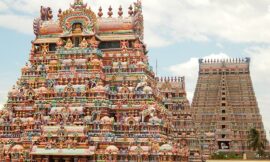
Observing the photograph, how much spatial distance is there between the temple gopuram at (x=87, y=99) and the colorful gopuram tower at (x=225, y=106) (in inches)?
1775

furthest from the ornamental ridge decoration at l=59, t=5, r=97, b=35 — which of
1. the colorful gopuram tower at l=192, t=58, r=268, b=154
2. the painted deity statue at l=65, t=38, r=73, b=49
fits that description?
the colorful gopuram tower at l=192, t=58, r=268, b=154

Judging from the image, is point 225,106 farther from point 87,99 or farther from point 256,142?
point 87,99

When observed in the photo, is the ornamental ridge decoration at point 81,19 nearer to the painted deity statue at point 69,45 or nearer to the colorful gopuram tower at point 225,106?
the painted deity statue at point 69,45

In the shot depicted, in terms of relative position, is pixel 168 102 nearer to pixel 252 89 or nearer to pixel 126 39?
pixel 126 39

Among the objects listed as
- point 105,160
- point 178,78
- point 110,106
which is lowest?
point 105,160

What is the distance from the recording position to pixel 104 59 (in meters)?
60.7

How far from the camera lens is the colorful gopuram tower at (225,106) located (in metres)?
104

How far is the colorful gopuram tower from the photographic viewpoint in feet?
341

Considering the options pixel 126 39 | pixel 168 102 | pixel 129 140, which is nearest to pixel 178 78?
pixel 168 102

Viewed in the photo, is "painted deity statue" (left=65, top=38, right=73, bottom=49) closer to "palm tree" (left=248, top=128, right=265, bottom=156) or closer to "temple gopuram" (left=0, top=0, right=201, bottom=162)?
"temple gopuram" (left=0, top=0, right=201, bottom=162)

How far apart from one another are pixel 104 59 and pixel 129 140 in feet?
36.7

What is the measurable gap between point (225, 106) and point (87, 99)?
57.4 metres

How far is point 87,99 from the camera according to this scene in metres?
55.7

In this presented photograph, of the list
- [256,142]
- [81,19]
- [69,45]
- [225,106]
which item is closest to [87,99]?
[69,45]
